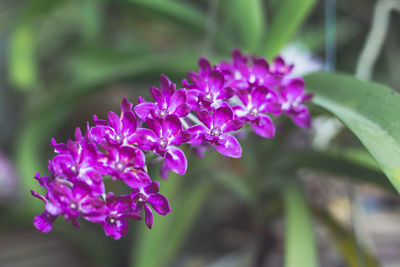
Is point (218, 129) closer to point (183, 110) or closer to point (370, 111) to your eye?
point (183, 110)

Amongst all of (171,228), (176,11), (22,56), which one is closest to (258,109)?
(176,11)

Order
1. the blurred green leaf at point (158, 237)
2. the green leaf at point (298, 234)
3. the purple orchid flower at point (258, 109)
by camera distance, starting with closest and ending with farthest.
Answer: the purple orchid flower at point (258, 109)
the green leaf at point (298, 234)
the blurred green leaf at point (158, 237)

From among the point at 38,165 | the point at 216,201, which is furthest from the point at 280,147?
the point at 38,165

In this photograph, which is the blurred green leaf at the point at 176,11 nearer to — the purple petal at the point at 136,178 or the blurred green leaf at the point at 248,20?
the blurred green leaf at the point at 248,20

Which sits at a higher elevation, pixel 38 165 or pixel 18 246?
pixel 38 165

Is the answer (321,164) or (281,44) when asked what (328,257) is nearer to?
(321,164)

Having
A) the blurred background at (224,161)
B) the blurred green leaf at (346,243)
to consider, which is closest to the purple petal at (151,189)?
the blurred background at (224,161)

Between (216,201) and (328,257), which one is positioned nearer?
(328,257)
